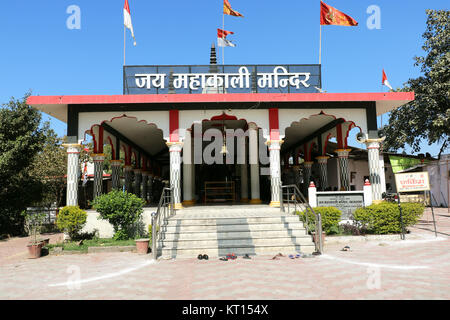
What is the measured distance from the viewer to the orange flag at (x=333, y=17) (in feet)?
42.1

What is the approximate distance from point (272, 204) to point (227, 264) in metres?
5.11

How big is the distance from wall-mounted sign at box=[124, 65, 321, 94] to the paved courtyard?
6.51m

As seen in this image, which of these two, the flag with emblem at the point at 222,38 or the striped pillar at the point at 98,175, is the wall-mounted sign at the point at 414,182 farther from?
the striped pillar at the point at 98,175

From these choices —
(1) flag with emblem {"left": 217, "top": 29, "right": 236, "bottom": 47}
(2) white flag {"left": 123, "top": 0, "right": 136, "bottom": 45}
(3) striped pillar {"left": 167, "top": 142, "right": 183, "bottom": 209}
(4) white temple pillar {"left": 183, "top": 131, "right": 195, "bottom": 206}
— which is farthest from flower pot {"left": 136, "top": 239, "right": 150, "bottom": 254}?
(1) flag with emblem {"left": 217, "top": 29, "right": 236, "bottom": 47}

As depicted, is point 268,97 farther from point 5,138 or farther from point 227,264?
point 5,138

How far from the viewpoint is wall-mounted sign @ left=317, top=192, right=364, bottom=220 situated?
37.1ft

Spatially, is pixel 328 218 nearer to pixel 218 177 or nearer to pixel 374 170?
pixel 374 170

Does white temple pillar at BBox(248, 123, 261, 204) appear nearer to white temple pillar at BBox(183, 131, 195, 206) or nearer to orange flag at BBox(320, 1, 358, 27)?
white temple pillar at BBox(183, 131, 195, 206)

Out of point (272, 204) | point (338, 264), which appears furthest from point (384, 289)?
point (272, 204)

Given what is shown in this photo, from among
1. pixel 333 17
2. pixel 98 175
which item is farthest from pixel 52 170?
pixel 333 17

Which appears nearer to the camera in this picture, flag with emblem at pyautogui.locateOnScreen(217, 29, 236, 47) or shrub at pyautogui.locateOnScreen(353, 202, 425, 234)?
shrub at pyautogui.locateOnScreen(353, 202, 425, 234)

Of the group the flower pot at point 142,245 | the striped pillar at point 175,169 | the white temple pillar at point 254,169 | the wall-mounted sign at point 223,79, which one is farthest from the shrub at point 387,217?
the flower pot at point 142,245

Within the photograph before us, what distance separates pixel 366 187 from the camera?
11.4 m

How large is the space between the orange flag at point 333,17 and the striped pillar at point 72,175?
10685 mm
